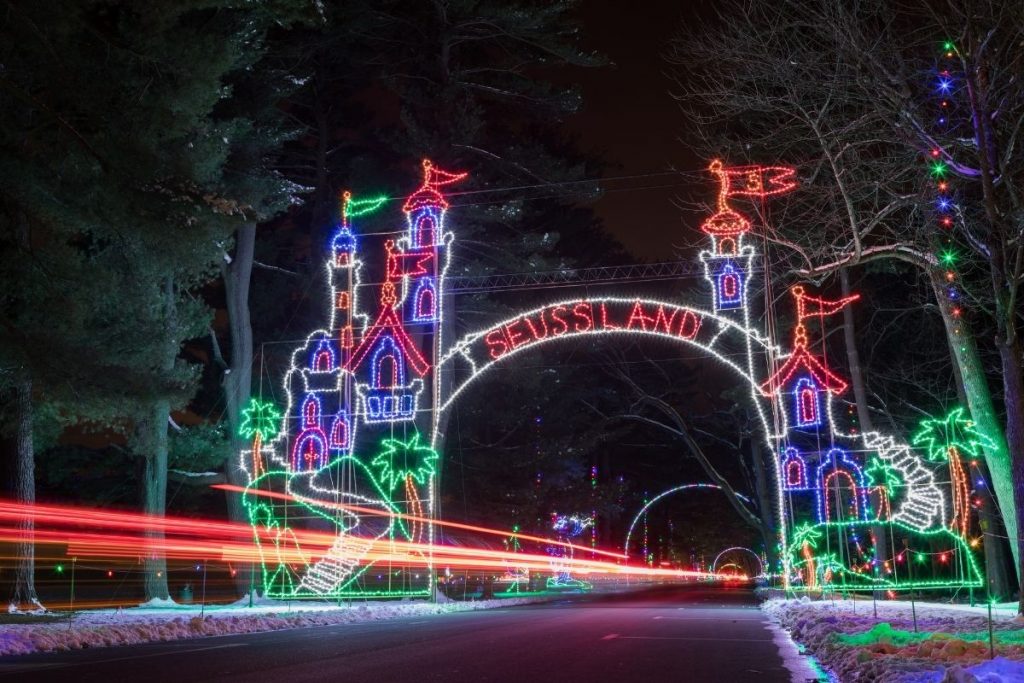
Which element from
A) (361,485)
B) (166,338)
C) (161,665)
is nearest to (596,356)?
(361,485)

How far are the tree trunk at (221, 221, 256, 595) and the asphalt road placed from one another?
47.1 ft

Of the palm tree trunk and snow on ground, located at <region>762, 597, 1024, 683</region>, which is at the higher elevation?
the palm tree trunk

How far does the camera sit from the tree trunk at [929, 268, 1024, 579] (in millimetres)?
15883

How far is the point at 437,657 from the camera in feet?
34.2

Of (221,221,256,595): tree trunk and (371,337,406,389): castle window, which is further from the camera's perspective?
(221,221,256,595): tree trunk

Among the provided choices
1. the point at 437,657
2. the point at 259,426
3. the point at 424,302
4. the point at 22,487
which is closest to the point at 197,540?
the point at 259,426

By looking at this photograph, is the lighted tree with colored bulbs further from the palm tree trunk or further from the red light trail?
the red light trail

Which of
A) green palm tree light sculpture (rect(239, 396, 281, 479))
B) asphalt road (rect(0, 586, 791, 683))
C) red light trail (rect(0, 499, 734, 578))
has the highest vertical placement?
green palm tree light sculpture (rect(239, 396, 281, 479))

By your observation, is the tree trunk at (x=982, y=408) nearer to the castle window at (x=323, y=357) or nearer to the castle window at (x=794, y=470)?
the castle window at (x=794, y=470)

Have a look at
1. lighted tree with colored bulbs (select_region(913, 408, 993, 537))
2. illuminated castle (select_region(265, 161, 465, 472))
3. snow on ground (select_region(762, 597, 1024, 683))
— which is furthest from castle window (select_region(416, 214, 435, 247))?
snow on ground (select_region(762, 597, 1024, 683))

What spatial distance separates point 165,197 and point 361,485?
21.2m

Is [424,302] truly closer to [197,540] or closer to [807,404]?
[807,404]

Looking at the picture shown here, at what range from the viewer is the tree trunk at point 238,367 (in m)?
29.0

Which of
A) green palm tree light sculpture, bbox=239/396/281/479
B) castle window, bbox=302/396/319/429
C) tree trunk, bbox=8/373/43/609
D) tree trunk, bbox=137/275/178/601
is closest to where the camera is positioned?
tree trunk, bbox=8/373/43/609
